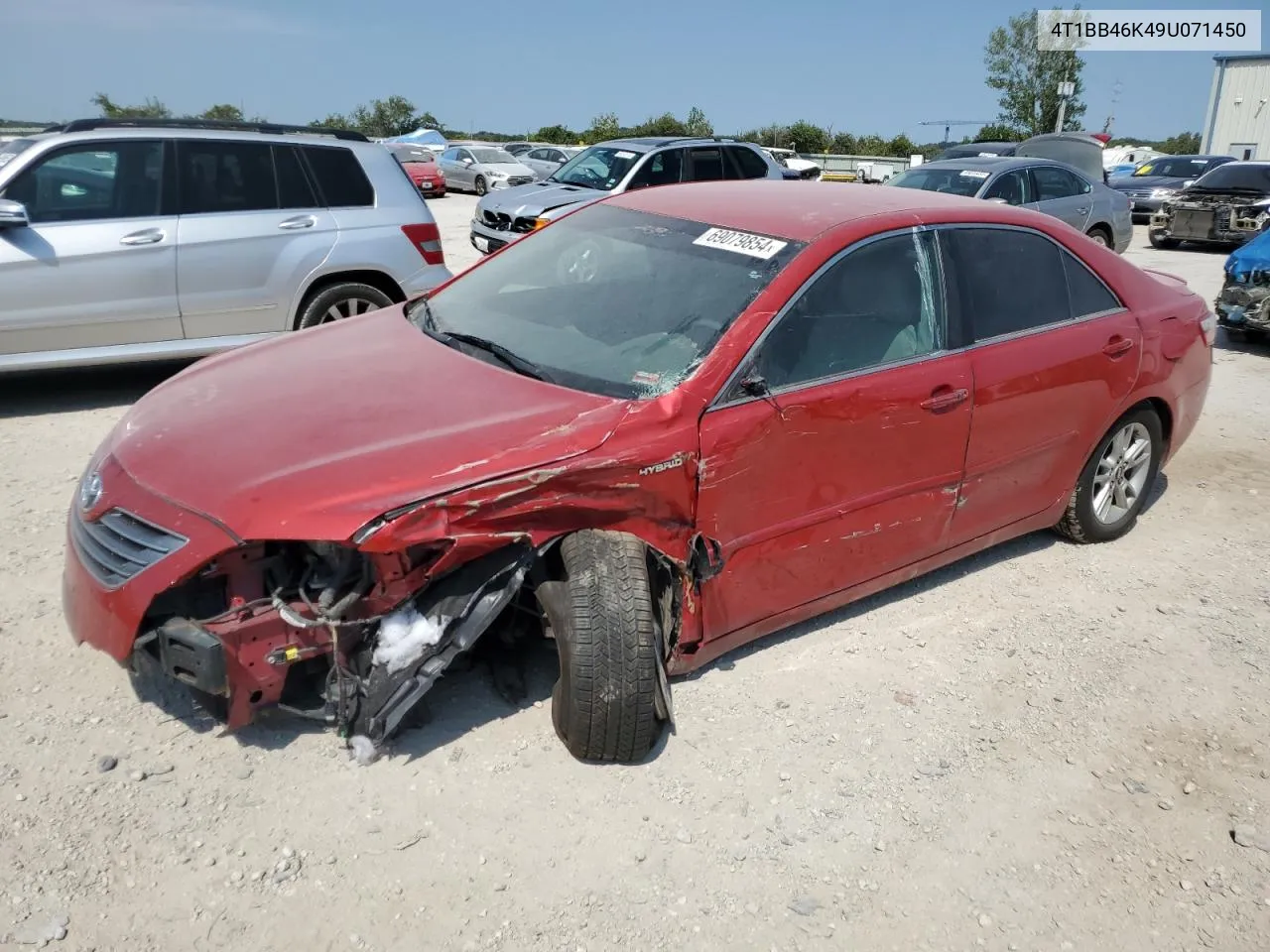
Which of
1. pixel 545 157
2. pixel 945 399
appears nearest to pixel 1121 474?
pixel 945 399

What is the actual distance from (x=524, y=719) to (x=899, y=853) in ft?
3.96

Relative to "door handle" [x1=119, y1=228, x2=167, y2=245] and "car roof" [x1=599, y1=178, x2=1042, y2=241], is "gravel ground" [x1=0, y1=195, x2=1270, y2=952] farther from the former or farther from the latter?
"door handle" [x1=119, y1=228, x2=167, y2=245]

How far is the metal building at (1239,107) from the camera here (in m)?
37.6

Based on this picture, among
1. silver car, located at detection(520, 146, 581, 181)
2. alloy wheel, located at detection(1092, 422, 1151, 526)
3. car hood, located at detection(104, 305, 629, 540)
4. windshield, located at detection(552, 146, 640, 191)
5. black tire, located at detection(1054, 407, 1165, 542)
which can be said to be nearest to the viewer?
car hood, located at detection(104, 305, 629, 540)

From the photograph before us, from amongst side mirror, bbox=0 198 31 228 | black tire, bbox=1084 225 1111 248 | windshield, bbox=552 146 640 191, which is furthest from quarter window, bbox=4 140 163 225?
black tire, bbox=1084 225 1111 248

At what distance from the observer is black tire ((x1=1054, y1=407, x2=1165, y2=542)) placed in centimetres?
448

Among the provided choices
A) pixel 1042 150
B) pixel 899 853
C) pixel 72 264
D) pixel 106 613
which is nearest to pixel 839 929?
pixel 899 853

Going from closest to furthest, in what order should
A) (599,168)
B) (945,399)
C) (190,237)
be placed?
1. (945,399)
2. (190,237)
3. (599,168)

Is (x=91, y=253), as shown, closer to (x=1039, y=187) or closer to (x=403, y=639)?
(x=403, y=639)

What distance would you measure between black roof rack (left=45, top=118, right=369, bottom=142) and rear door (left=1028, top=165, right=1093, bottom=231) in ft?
27.0

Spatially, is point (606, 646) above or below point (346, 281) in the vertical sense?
below

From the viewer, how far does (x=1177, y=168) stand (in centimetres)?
2152

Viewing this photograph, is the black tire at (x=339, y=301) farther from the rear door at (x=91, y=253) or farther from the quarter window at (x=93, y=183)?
the quarter window at (x=93, y=183)

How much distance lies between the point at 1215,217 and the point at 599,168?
1057 cm
